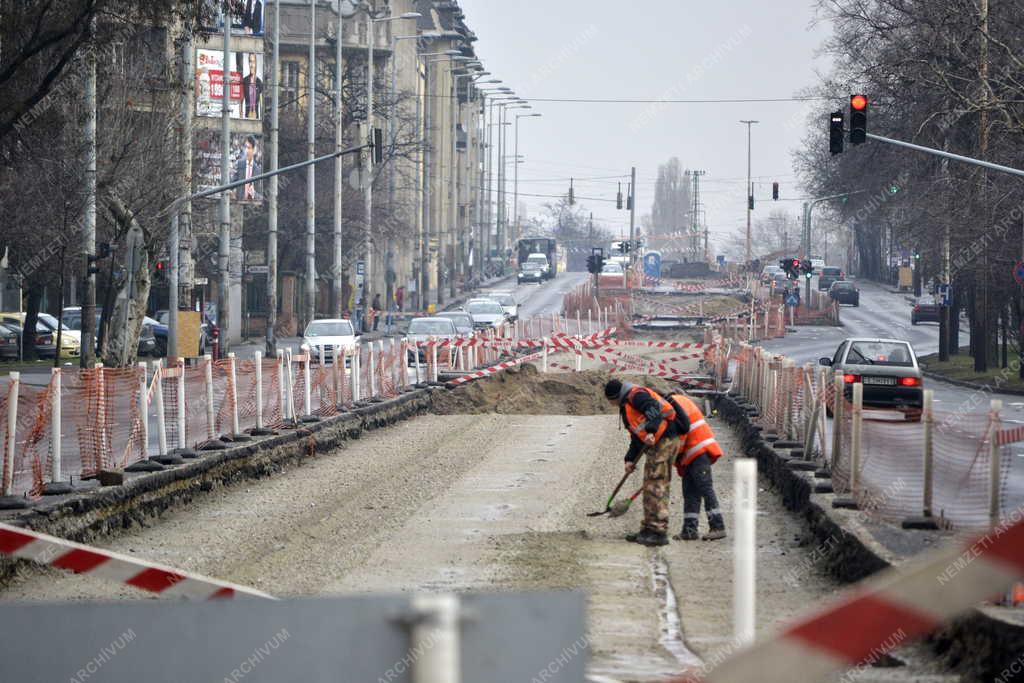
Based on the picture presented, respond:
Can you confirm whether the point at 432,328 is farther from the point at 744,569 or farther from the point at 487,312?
the point at 744,569

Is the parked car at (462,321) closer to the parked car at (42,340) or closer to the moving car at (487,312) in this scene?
the moving car at (487,312)

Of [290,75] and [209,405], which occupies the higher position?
[290,75]

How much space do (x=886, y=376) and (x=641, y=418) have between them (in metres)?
16.3

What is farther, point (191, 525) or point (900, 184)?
point (900, 184)

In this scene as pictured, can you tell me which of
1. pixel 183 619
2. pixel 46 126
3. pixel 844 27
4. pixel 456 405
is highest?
pixel 844 27

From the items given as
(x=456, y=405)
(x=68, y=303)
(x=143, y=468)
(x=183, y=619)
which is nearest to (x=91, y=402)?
(x=143, y=468)

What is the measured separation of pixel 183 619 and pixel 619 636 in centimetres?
707

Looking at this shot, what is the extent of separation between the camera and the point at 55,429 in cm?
1555

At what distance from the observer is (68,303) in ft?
225

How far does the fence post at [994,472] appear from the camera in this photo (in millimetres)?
11820

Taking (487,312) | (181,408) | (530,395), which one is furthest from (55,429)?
(487,312)

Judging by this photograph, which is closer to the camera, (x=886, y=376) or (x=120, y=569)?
(x=120, y=569)

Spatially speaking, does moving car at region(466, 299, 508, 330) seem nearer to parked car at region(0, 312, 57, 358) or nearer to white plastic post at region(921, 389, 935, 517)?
parked car at region(0, 312, 57, 358)

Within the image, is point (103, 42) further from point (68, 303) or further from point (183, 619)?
point (68, 303)
